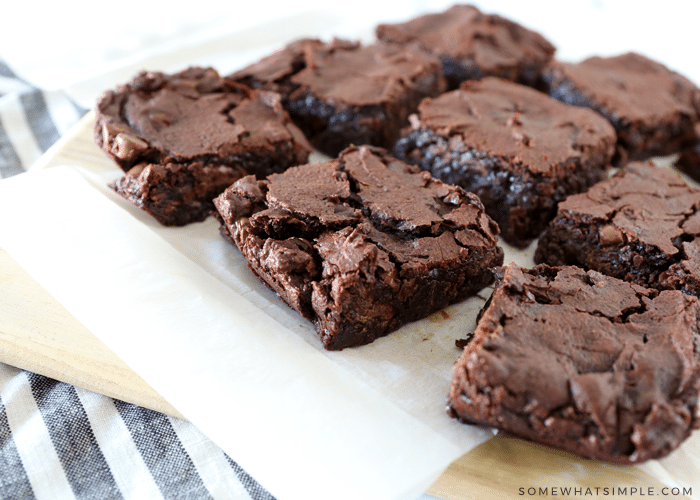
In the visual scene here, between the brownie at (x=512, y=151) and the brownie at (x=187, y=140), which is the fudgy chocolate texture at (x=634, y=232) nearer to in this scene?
the brownie at (x=512, y=151)

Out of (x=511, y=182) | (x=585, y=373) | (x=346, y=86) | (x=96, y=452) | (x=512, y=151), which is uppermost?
(x=346, y=86)

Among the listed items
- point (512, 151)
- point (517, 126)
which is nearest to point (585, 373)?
point (512, 151)

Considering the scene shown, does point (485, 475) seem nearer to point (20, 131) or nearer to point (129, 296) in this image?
point (129, 296)

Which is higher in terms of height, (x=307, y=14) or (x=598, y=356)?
(x=307, y=14)

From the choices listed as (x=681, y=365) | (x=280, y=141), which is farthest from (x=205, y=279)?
(x=681, y=365)

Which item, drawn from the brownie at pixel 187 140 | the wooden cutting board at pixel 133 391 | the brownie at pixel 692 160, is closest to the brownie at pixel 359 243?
the brownie at pixel 187 140

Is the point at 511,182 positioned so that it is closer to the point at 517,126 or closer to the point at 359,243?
the point at 517,126

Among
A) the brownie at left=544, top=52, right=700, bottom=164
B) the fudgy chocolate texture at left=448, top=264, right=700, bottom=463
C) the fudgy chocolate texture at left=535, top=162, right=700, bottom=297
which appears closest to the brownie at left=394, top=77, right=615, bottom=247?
the fudgy chocolate texture at left=535, top=162, right=700, bottom=297
